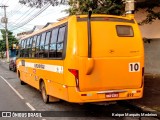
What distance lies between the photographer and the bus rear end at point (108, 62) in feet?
30.5

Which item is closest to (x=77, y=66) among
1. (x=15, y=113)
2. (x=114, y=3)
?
(x=15, y=113)

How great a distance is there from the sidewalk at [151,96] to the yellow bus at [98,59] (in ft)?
3.27

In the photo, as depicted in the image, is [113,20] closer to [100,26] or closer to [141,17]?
[100,26]

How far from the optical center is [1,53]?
8912 centimetres

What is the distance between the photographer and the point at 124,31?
1001 cm

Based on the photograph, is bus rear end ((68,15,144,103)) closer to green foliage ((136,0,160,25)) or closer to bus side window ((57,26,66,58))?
bus side window ((57,26,66,58))

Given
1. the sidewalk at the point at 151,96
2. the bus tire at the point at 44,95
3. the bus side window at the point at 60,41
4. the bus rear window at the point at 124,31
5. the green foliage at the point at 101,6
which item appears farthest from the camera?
the green foliage at the point at 101,6

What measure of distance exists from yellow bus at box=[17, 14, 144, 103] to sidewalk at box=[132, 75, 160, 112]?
3.27 ft

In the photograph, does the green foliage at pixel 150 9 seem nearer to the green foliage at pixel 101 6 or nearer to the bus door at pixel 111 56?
the green foliage at pixel 101 6

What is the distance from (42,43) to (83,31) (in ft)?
11.7

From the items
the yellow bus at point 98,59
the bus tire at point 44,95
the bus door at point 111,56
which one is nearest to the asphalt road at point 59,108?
the bus tire at point 44,95

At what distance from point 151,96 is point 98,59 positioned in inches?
146

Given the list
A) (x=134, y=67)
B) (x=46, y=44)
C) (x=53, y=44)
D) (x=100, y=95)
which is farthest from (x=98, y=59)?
(x=46, y=44)

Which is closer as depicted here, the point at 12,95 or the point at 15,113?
the point at 15,113
